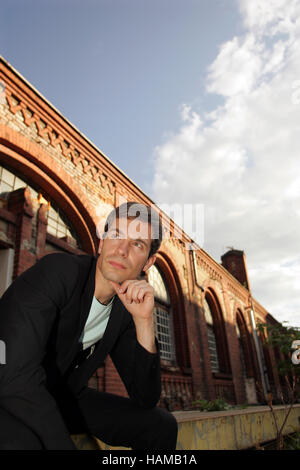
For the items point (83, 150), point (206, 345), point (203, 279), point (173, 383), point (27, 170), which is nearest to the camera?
point (27, 170)

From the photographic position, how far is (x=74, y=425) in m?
1.73

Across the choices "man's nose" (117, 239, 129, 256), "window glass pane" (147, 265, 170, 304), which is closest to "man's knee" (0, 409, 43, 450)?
"man's nose" (117, 239, 129, 256)

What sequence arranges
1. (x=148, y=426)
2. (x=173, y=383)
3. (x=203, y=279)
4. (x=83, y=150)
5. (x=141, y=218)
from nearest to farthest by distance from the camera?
(x=148, y=426) → (x=141, y=218) → (x=83, y=150) → (x=173, y=383) → (x=203, y=279)

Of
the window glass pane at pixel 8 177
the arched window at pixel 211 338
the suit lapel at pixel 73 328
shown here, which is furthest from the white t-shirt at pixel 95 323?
the arched window at pixel 211 338

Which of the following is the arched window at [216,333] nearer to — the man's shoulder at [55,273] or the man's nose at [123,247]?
the man's nose at [123,247]

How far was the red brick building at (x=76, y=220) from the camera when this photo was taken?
231 inches

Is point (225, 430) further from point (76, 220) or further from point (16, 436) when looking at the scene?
point (76, 220)

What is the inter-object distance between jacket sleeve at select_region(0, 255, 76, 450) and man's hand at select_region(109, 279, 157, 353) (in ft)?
1.27

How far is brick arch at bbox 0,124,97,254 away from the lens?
19.4 feet

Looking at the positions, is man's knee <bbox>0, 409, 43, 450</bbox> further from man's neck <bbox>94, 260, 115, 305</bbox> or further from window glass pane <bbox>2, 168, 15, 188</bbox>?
window glass pane <bbox>2, 168, 15, 188</bbox>

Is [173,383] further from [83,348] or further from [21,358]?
[21,358]

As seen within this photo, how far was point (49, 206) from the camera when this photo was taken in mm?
6934
